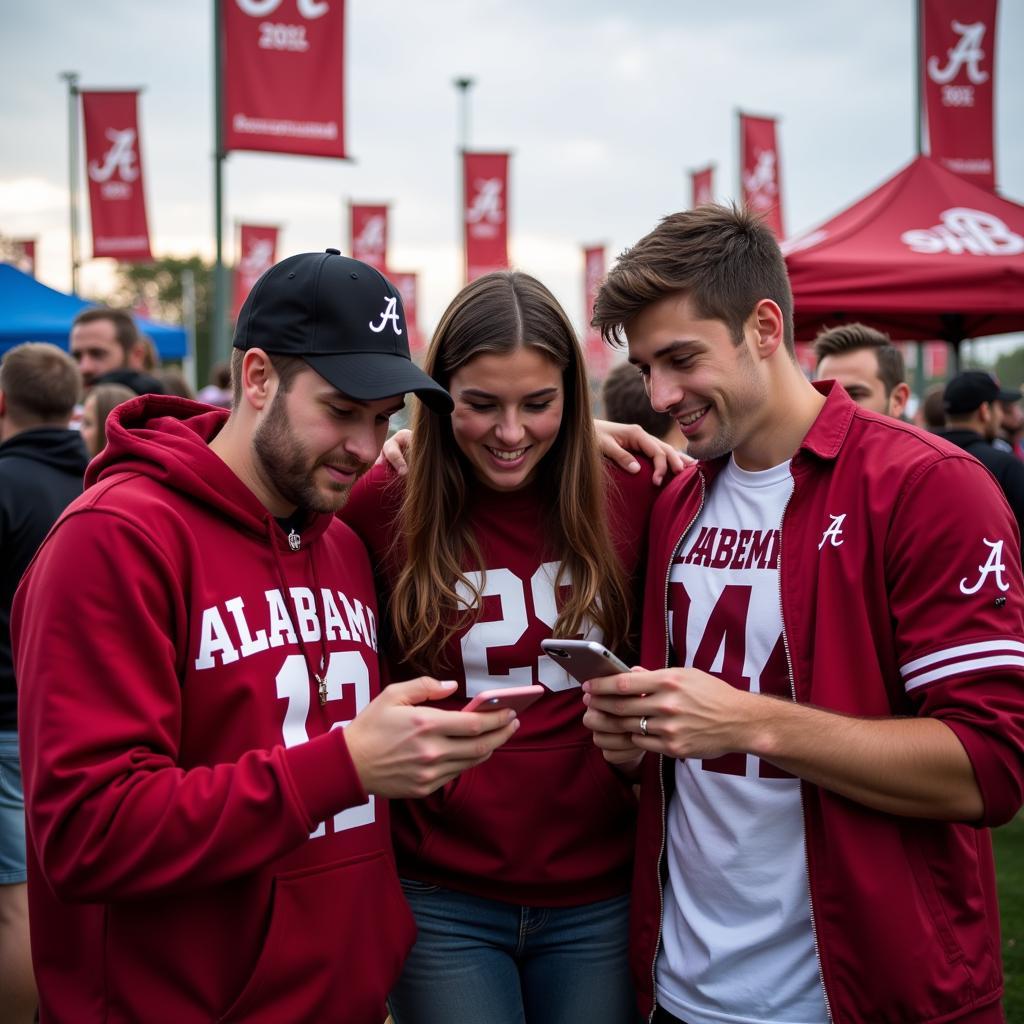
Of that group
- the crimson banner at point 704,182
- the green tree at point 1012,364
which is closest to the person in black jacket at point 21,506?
the crimson banner at point 704,182

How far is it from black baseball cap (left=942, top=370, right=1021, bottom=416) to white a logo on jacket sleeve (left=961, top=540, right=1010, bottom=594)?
211 inches

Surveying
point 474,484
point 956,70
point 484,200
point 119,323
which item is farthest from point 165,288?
point 474,484

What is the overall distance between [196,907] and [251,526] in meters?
0.75

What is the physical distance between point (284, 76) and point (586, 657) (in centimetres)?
870

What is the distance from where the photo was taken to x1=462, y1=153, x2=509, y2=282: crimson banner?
21750 millimetres

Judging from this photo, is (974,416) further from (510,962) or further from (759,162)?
(759,162)

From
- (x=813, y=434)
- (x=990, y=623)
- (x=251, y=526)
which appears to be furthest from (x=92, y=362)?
(x=990, y=623)

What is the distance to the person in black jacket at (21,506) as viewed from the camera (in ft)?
13.5

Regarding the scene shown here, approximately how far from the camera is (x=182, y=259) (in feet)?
280

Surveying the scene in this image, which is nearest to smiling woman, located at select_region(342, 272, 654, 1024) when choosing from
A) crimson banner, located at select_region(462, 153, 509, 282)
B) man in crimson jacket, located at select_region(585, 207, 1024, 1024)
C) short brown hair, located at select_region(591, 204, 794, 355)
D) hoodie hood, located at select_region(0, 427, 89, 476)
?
man in crimson jacket, located at select_region(585, 207, 1024, 1024)

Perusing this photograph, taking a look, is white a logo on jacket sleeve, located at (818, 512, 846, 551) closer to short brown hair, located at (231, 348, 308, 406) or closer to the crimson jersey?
the crimson jersey

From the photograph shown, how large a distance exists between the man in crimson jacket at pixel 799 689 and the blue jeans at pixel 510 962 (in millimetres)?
200

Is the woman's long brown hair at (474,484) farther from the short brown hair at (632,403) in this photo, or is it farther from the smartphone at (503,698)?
the short brown hair at (632,403)

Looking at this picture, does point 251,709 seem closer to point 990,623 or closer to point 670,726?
point 670,726
